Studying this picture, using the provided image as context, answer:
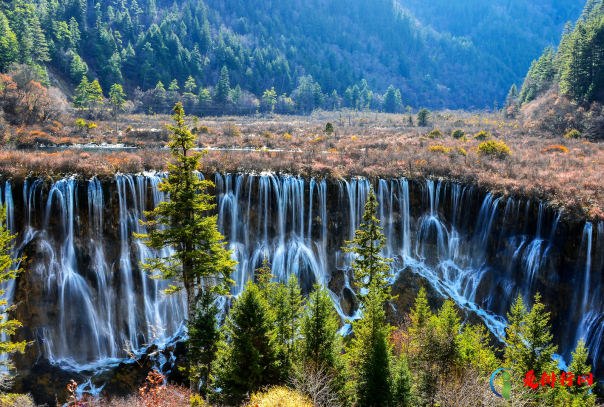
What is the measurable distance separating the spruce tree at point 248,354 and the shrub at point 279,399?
3.69 ft

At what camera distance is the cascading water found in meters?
28.4

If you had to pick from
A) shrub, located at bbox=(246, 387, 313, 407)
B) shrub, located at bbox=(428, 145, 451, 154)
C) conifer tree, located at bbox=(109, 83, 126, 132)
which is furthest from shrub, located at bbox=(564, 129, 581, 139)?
conifer tree, located at bbox=(109, 83, 126, 132)

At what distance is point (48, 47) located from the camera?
93250mm

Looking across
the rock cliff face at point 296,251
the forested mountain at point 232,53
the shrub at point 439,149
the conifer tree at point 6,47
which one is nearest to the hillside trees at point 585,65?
the shrub at point 439,149

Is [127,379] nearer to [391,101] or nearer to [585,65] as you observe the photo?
[585,65]

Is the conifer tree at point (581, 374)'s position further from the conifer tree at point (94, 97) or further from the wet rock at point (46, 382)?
the conifer tree at point (94, 97)

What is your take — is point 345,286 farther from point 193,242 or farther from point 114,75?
point 114,75

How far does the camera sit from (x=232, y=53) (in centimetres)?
13638

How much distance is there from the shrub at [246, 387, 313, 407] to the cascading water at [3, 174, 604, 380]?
1633 centimetres

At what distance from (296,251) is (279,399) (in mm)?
19877

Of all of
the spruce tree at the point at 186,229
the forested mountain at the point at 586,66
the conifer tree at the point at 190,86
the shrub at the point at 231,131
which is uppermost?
the conifer tree at the point at 190,86

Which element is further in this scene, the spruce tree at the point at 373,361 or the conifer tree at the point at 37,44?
the conifer tree at the point at 37,44

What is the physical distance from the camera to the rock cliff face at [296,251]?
2819 cm

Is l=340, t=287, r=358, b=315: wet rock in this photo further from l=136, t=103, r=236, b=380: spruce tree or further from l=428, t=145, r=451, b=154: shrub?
l=428, t=145, r=451, b=154: shrub
